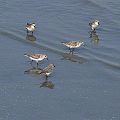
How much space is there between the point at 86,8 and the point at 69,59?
414 inches

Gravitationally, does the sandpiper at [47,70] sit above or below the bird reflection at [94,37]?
below

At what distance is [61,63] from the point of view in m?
22.6

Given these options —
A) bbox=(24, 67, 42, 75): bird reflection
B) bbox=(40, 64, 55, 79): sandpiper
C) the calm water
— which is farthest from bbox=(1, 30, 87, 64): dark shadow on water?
bbox=(40, 64, 55, 79): sandpiper

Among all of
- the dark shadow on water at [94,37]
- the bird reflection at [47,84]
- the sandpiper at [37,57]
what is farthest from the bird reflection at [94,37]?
the bird reflection at [47,84]

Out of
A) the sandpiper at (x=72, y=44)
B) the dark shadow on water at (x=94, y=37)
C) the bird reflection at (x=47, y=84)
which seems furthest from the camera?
the dark shadow on water at (x=94, y=37)

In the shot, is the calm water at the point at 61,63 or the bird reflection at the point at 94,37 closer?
the calm water at the point at 61,63

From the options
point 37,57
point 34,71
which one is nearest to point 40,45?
point 37,57

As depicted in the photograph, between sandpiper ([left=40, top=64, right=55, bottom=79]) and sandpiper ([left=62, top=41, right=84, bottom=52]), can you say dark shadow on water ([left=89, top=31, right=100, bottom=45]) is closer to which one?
sandpiper ([left=62, top=41, right=84, bottom=52])

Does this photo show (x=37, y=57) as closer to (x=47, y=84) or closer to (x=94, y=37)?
(x=47, y=84)

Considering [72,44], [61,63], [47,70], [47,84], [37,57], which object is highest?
[72,44]

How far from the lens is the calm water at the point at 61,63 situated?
60.0 ft

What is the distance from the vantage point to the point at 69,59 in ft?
76.6

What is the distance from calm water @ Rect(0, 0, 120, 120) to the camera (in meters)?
18.3

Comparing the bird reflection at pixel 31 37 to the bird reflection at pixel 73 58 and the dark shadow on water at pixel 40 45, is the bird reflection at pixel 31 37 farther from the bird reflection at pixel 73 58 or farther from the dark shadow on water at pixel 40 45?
the bird reflection at pixel 73 58
